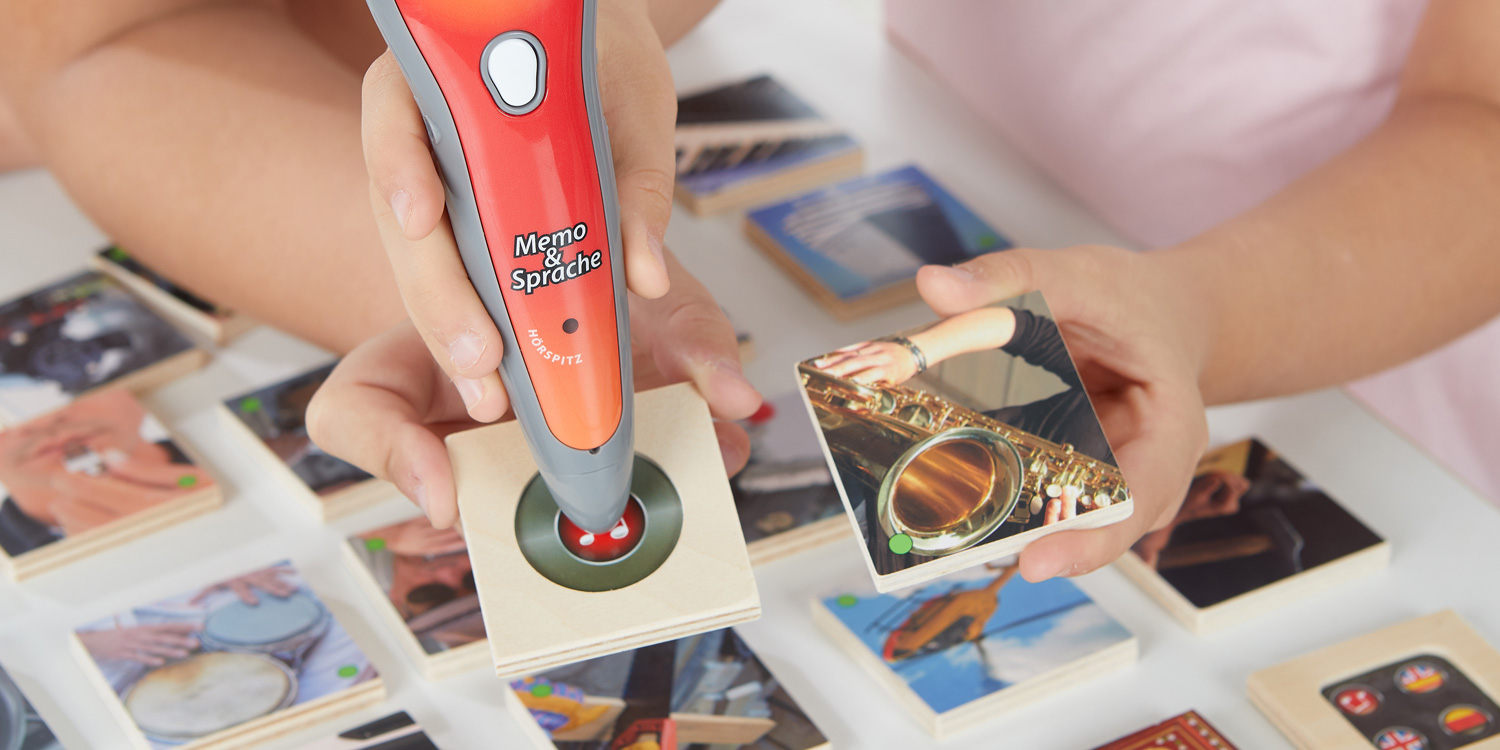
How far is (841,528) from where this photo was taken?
65 cm

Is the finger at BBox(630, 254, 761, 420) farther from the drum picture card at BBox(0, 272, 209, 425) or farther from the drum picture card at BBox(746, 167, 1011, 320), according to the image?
the drum picture card at BBox(0, 272, 209, 425)

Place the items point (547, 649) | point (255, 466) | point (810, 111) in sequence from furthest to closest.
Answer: point (810, 111) < point (255, 466) < point (547, 649)

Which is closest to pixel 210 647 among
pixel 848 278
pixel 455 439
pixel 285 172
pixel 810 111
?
pixel 455 439

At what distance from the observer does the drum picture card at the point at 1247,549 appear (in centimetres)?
60

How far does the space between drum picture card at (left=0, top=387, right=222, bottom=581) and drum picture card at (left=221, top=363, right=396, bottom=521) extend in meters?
0.03

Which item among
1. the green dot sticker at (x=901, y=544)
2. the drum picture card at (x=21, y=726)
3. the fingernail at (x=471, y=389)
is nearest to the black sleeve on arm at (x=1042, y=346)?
the green dot sticker at (x=901, y=544)

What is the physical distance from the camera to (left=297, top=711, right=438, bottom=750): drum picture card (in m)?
0.54

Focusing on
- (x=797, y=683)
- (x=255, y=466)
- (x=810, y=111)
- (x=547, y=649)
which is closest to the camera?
(x=547, y=649)

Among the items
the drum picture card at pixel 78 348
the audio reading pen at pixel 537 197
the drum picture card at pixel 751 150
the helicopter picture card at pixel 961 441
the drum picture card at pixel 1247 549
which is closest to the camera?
the audio reading pen at pixel 537 197

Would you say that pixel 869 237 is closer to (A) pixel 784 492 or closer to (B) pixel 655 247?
(A) pixel 784 492

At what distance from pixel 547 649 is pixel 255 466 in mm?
303

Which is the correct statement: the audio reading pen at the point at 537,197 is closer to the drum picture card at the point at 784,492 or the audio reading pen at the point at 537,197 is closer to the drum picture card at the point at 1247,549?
the drum picture card at the point at 784,492

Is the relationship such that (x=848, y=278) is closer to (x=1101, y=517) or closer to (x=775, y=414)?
(x=775, y=414)

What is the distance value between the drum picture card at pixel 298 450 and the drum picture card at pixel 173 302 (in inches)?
2.9
